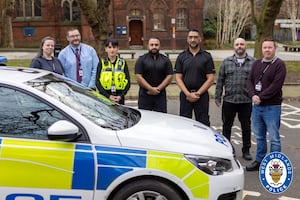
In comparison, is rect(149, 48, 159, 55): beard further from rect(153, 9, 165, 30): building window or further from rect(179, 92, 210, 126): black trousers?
rect(153, 9, 165, 30): building window

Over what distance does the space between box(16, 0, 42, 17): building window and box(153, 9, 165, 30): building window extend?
1215 cm

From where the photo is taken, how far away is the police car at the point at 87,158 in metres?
3.44

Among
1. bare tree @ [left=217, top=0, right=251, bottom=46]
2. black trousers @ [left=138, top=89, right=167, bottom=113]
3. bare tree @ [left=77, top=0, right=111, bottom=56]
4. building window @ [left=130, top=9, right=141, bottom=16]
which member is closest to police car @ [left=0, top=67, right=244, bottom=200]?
black trousers @ [left=138, top=89, right=167, bottom=113]

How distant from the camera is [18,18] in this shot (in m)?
42.8

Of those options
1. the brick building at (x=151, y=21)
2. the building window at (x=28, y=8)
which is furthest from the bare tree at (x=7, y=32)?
the brick building at (x=151, y=21)

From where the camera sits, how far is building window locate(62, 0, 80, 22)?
139ft

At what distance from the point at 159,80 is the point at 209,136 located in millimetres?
2433

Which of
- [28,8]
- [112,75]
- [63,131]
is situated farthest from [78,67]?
[28,8]

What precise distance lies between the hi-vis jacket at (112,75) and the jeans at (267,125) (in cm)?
195

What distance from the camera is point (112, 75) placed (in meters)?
6.09

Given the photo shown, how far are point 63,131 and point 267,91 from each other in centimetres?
301

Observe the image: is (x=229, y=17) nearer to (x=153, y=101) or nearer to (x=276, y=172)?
(x=153, y=101)

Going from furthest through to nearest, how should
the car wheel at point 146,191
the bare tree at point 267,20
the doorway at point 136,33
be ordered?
the doorway at point 136,33 → the bare tree at point 267,20 → the car wheel at point 146,191

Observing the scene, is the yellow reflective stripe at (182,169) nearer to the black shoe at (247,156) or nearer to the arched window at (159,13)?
the black shoe at (247,156)
